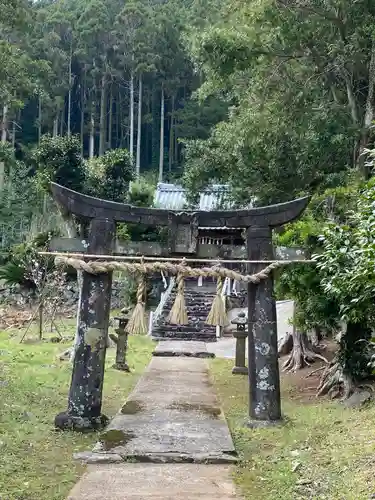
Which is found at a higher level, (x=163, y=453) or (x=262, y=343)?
(x=262, y=343)

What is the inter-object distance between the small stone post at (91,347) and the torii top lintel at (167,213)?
18cm

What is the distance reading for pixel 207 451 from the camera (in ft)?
18.5

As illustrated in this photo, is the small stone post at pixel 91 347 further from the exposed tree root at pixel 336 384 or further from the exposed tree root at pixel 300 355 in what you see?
the exposed tree root at pixel 300 355

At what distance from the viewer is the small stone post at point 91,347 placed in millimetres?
6535

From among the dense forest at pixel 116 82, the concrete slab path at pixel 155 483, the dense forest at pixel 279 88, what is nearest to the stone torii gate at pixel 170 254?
the concrete slab path at pixel 155 483

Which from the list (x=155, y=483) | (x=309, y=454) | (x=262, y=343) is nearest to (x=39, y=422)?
(x=155, y=483)

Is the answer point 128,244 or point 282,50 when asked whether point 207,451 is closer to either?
point 128,244

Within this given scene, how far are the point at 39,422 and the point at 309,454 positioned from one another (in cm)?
338

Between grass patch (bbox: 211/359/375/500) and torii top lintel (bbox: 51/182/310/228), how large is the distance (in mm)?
2636

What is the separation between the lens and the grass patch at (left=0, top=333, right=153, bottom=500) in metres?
4.75

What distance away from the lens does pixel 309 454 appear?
558 centimetres

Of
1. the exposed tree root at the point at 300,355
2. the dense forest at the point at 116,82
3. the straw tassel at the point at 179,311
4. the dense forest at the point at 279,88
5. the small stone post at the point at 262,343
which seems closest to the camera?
the small stone post at the point at 262,343

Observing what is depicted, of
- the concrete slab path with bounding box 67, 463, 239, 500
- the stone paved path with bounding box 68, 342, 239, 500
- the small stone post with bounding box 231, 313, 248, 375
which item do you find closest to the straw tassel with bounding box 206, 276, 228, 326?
the stone paved path with bounding box 68, 342, 239, 500

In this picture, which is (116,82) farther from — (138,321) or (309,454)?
(309,454)
